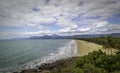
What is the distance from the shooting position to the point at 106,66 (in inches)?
1120

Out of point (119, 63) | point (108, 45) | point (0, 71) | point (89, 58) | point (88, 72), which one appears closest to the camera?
point (88, 72)

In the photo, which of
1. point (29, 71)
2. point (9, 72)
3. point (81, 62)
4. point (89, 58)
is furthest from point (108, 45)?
point (9, 72)

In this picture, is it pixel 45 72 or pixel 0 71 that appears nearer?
pixel 45 72

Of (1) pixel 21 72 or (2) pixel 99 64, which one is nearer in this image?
(2) pixel 99 64

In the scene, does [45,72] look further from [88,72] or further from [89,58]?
[88,72]

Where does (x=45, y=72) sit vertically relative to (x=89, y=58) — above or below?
below

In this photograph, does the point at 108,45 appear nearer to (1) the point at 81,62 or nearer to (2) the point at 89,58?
(2) the point at 89,58

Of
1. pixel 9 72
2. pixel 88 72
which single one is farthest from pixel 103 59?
pixel 9 72

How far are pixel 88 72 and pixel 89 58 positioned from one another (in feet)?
49.5

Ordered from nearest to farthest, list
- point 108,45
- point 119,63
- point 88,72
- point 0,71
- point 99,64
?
point 88,72 < point 119,63 < point 99,64 < point 0,71 < point 108,45

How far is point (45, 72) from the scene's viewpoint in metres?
32.6

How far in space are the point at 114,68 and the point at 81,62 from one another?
685cm

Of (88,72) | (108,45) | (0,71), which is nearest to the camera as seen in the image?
(88,72)

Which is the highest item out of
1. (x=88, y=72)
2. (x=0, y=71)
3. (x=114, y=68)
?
(x=88, y=72)
